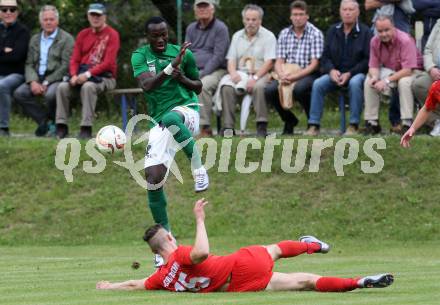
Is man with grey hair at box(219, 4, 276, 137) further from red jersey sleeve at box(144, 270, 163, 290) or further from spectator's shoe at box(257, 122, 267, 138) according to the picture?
red jersey sleeve at box(144, 270, 163, 290)

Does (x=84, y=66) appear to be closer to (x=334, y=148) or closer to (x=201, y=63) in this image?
(x=201, y=63)

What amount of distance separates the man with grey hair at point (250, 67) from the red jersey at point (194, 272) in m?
9.00

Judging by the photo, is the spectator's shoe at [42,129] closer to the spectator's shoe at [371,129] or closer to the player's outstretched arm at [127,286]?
the spectator's shoe at [371,129]

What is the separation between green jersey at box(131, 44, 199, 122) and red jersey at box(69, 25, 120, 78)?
229 inches

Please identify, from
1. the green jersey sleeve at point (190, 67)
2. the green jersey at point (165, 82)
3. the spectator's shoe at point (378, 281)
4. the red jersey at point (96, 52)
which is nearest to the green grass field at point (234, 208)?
the red jersey at point (96, 52)

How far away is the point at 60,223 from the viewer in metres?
19.6

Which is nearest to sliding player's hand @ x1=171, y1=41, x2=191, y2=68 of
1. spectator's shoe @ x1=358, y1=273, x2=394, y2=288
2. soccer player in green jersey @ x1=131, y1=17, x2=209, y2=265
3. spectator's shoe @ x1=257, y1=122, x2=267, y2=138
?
soccer player in green jersey @ x1=131, y1=17, x2=209, y2=265

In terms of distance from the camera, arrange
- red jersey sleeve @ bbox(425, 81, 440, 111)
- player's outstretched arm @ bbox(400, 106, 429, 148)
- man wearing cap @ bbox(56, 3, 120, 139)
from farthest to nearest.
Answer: man wearing cap @ bbox(56, 3, 120, 139)
red jersey sleeve @ bbox(425, 81, 440, 111)
player's outstretched arm @ bbox(400, 106, 429, 148)

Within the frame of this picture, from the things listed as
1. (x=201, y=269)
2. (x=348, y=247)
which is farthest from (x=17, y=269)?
(x=348, y=247)

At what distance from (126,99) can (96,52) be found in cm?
124

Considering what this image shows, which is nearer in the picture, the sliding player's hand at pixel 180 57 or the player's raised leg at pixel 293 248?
the player's raised leg at pixel 293 248

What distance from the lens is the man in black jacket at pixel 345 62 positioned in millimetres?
20094

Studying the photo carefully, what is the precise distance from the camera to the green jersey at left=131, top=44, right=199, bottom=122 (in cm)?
1523

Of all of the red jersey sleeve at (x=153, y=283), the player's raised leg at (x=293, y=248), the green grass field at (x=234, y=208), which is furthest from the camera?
the green grass field at (x=234, y=208)
